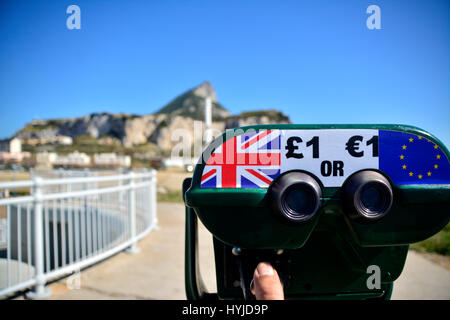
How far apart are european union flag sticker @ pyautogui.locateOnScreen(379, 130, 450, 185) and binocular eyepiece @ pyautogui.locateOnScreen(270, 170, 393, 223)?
56 millimetres

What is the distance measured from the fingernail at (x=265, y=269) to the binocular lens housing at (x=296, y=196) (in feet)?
0.82

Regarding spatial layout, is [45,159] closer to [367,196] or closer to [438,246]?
[438,246]

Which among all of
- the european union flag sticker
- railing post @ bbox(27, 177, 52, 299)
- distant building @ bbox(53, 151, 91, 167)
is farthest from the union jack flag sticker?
distant building @ bbox(53, 151, 91, 167)

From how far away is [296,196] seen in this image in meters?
0.94

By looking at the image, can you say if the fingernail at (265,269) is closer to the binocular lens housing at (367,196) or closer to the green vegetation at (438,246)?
the binocular lens housing at (367,196)

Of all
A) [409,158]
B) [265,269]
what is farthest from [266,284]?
[409,158]

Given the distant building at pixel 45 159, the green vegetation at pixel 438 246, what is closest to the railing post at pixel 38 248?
the green vegetation at pixel 438 246

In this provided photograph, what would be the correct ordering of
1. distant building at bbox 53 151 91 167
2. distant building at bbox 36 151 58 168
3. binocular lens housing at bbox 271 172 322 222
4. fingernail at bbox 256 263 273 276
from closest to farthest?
binocular lens housing at bbox 271 172 322 222, fingernail at bbox 256 263 273 276, distant building at bbox 36 151 58 168, distant building at bbox 53 151 91 167

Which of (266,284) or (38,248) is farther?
(38,248)

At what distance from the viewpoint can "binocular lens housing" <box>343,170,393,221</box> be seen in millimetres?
920

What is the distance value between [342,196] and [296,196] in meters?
0.15

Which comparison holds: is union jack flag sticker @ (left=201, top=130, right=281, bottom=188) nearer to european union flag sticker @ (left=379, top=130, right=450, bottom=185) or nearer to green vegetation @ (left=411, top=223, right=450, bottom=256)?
european union flag sticker @ (left=379, top=130, right=450, bottom=185)

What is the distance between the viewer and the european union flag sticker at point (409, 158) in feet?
3.14
